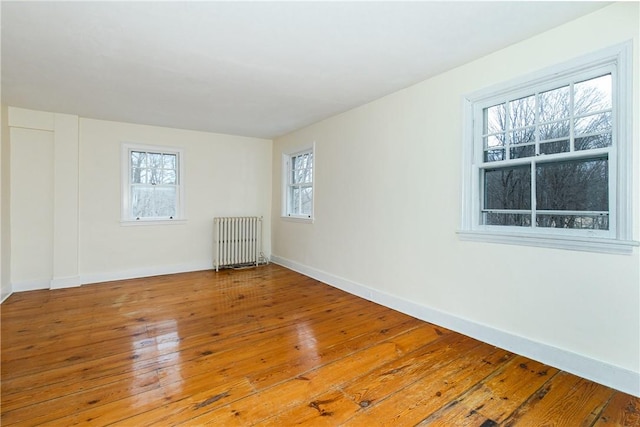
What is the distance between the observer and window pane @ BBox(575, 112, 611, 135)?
203 centimetres

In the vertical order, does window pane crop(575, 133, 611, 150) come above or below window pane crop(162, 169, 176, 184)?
below

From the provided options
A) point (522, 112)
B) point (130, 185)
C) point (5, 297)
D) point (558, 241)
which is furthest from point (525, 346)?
point (5, 297)

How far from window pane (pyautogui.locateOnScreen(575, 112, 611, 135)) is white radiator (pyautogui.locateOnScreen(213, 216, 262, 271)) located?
15.4 ft

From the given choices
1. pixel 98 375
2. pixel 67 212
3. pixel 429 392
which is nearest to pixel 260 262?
pixel 67 212

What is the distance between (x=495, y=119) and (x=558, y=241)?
44.6 inches

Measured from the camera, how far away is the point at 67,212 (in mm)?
4246

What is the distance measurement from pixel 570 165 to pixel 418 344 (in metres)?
1.79

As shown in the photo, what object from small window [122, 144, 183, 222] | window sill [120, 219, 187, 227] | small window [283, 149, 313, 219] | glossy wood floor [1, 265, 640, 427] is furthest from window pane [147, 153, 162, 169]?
glossy wood floor [1, 265, 640, 427]

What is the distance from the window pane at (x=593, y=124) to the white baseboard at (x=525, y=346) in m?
1.55

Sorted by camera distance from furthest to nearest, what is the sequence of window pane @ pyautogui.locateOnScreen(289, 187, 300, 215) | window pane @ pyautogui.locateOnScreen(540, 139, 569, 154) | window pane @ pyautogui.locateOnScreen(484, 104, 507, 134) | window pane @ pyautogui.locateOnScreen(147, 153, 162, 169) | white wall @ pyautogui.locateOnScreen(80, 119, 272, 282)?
window pane @ pyautogui.locateOnScreen(289, 187, 300, 215)
window pane @ pyautogui.locateOnScreen(147, 153, 162, 169)
white wall @ pyautogui.locateOnScreen(80, 119, 272, 282)
window pane @ pyautogui.locateOnScreen(484, 104, 507, 134)
window pane @ pyautogui.locateOnScreen(540, 139, 569, 154)

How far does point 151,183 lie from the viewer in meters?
4.95

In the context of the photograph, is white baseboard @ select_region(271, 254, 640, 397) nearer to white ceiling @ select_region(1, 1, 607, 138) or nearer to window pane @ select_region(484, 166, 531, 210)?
window pane @ select_region(484, 166, 531, 210)

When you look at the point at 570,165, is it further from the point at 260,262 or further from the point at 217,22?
the point at 260,262

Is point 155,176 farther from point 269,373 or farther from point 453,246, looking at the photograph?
point 453,246
